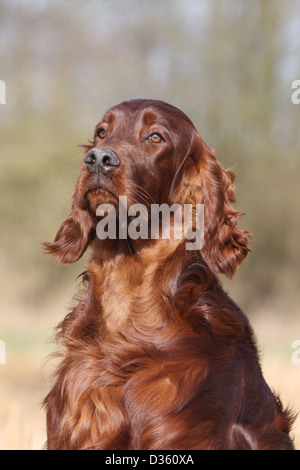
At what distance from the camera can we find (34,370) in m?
7.79

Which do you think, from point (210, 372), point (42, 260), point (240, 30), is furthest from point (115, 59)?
point (210, 372)

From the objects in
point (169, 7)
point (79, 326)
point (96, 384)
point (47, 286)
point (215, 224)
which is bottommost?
point (96, 384)

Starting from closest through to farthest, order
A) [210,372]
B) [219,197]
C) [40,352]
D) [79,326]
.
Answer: [210,372]
[79,326]
[219,197]
[40,352]

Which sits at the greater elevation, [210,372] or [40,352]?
[40,352]

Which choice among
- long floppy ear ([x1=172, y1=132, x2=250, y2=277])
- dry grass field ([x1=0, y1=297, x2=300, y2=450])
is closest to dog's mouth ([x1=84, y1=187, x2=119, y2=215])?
long floppy ear ([x1=172, y1=132, x2=250, y2=277])

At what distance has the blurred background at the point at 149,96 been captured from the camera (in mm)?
11141

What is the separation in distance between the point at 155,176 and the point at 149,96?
854 centimetres

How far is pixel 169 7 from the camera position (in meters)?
12.4

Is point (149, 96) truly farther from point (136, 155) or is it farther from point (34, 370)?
point (136, 155)

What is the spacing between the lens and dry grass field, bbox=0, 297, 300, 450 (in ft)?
15.0

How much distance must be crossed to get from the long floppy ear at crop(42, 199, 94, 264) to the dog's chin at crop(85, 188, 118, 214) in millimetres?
150

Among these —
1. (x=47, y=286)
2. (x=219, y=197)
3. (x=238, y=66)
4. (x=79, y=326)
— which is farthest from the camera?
(x=47, y=286)

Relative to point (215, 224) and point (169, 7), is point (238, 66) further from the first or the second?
point (215, 224)

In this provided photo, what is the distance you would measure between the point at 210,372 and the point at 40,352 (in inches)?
244
